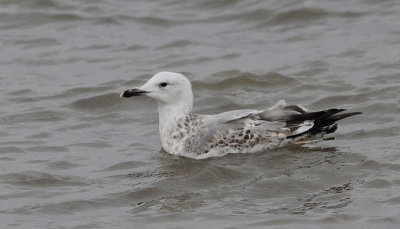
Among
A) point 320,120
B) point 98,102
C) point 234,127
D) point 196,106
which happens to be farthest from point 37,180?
point 196,106

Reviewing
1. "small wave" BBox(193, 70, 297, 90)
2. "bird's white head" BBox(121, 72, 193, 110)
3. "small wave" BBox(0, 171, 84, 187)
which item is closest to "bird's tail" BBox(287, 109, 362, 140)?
"bird's white head" BBox(121, 72, 193, 110)

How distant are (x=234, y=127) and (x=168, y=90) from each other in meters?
0.81

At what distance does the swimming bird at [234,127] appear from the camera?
9.38 m

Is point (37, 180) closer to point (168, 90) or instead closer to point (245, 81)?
point (168, 90)

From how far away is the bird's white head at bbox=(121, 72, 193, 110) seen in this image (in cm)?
946

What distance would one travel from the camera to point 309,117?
940 centimetres

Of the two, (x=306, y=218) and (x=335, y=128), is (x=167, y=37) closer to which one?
(x=335, y=128)

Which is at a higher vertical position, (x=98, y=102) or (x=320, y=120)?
(x=320, y=120)

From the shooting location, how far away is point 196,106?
11.8 metres

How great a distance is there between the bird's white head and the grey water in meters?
0.61

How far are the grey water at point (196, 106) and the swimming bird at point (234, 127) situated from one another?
14 cm

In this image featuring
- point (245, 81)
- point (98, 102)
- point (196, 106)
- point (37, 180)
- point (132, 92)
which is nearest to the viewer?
point (37, 180)

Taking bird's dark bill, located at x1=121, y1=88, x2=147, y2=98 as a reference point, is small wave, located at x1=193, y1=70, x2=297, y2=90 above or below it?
below

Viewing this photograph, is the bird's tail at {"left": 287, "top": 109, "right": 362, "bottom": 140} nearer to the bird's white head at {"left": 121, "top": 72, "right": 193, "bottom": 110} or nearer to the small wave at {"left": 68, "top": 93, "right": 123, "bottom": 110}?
the bird's white head at {"left": 121, "top": 72, "right": 193, "bottom": 110}
